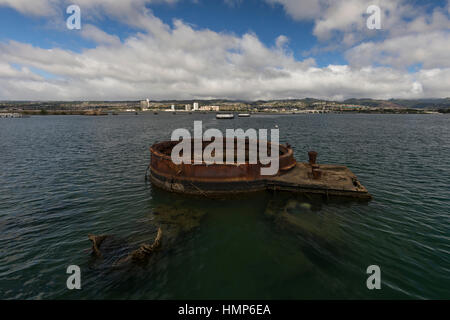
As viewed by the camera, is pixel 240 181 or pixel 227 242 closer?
pixel 227 242

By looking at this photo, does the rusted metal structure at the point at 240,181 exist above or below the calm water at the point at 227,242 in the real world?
above

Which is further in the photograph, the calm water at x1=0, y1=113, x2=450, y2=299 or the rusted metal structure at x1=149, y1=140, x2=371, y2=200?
the rusted metal structure at x1=149, y1=140, x2=371, y2=200

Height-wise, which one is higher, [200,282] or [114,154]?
[114,154]

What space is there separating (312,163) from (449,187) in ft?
33.6

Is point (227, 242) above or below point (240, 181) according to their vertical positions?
below

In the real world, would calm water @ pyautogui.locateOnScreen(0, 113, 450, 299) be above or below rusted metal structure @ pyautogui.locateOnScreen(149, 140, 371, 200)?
below

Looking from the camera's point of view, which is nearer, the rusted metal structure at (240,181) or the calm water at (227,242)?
the calm water at (227,242)

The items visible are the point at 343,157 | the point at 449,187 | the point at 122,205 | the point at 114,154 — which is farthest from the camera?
the point at 114,154

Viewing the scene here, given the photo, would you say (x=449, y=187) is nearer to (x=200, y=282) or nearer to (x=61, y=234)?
(x=200, y=282)

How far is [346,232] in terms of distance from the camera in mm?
8789

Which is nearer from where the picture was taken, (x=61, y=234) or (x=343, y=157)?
(x=61, y=234)
